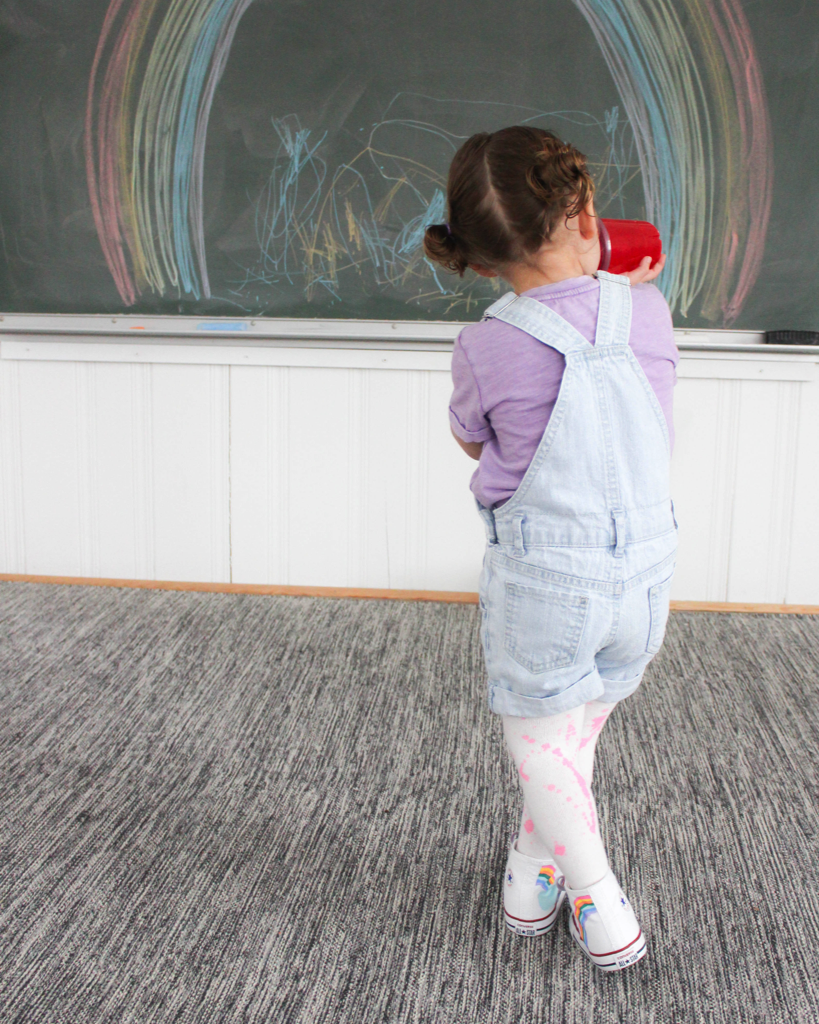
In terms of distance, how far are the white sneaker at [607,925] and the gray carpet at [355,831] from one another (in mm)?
41

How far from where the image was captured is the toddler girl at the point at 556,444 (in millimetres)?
835

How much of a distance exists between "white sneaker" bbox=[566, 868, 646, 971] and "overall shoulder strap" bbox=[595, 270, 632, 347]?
66cm

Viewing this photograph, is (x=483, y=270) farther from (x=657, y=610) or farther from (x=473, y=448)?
(x=657, y=610)

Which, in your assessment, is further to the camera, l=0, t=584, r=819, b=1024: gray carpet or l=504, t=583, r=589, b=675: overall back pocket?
l=0, t=584, r=819, b=1024: gray carpet

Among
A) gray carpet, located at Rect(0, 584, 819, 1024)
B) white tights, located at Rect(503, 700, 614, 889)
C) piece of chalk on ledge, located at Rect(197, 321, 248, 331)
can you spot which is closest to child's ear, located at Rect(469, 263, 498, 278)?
white tights, located at Rect(503, 700, 614, 889)

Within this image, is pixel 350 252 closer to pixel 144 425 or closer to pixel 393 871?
pixel 144 425

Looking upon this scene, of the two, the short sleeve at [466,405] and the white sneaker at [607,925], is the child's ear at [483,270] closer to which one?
the short sleeve at [466,405]

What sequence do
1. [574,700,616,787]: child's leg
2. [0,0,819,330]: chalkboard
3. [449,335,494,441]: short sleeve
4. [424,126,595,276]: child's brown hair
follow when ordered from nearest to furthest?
[424,126,595,276]: child's brown hair → [449,335,494,441]: short sleeve → [574,700,616,787]: child's leg → [0,0,819,330]: chalkboard

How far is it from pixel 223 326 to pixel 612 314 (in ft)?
5.00

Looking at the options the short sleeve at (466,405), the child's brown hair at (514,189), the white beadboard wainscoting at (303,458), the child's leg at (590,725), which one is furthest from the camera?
the white beadboard wainscoting at (303,458)

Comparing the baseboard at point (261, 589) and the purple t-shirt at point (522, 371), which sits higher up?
the purple t-shirt at point (522, 371)

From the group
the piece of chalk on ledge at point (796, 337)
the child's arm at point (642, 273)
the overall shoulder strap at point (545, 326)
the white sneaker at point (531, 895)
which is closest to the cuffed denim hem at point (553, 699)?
the white sneaker at point (531, 895)

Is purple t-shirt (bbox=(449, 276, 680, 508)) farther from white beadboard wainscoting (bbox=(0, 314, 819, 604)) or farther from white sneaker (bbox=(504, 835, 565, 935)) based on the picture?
white beadboard wainscoting (bbox=(0, 314, 819, 604))

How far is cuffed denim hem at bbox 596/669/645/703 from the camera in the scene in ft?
3.18
